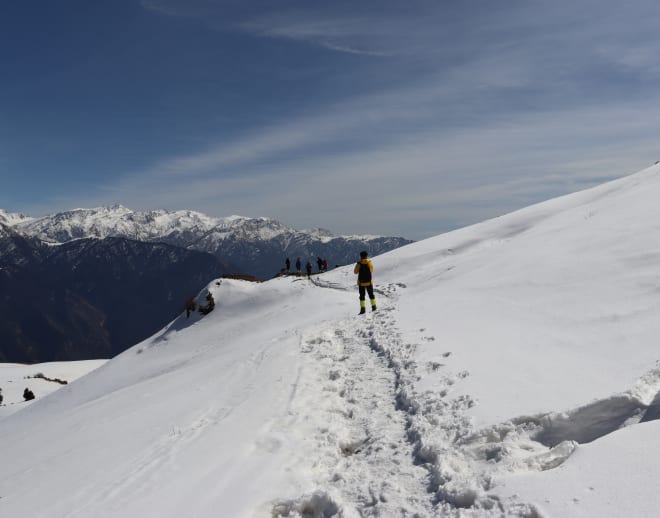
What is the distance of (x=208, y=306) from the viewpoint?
30.7 meters

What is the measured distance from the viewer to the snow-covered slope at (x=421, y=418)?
5184mm

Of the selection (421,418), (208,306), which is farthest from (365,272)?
(208,306)

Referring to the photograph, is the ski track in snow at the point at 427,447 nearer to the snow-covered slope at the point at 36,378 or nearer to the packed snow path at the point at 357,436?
the packed snow path at the point at 357,436

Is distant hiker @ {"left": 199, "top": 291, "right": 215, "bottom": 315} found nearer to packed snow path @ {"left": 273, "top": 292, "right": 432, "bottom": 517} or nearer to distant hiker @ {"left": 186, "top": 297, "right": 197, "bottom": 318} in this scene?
distant hiker @ {"left": 186, "top": 297, "right": 197, "bottom": 318}

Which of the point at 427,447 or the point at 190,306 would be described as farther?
the point at 190,306

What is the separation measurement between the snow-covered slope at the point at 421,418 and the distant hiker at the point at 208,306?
1388 cm

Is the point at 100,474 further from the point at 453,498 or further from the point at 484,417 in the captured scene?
the point at 484,417

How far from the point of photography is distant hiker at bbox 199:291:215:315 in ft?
100

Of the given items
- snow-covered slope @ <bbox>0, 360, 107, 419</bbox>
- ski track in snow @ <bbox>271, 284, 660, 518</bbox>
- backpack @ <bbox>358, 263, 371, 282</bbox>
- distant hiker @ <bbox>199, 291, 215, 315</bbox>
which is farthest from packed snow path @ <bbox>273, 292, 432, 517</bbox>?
snow-covered slope @ <bbox>0, 360, 107, 419</bbox>

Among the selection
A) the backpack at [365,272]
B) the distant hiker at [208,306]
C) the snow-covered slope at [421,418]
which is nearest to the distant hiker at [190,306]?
the distant hiker at [208,306]

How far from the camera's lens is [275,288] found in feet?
98.8

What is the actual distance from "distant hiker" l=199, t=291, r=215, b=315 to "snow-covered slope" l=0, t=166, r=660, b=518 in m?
13.9

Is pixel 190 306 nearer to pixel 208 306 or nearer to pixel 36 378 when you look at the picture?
pixel 208 306

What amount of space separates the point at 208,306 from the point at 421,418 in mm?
25359
